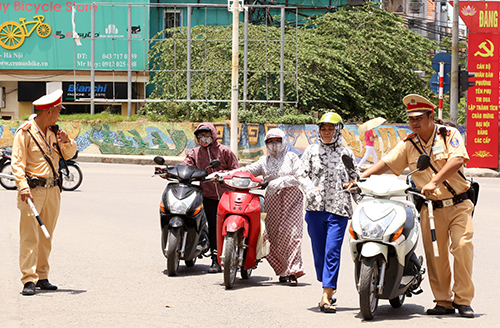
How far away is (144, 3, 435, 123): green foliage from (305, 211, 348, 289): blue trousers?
2478 centimetres

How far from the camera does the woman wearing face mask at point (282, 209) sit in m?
7.29

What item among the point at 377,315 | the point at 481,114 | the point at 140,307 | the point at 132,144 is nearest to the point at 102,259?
the point at 140,307

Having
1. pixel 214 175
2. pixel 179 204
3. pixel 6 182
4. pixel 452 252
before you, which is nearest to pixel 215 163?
pixel 214 175

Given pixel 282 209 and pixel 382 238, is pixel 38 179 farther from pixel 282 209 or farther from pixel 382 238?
pixel 382 238

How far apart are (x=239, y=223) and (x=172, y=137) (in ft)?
74.4

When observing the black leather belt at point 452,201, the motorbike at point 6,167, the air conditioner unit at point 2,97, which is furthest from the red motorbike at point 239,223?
the air conditioner unit at point 2,97

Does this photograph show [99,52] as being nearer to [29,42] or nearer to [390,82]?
[29,42]

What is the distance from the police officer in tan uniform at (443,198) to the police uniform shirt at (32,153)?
2839 mm

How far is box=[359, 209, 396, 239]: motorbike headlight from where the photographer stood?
5492 millimetres

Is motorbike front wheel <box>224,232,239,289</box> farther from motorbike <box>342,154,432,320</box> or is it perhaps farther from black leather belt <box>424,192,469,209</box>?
black leather belt <box>424,192,469,209</box>

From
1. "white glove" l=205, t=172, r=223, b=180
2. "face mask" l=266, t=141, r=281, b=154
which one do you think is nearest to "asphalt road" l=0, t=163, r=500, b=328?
"white glove" l=205, t=172, r=223, b=180

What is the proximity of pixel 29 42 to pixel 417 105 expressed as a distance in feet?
113

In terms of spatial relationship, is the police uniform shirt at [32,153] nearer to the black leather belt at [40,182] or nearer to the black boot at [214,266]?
the black leather belt at [40,182]

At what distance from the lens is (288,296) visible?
6.76m
